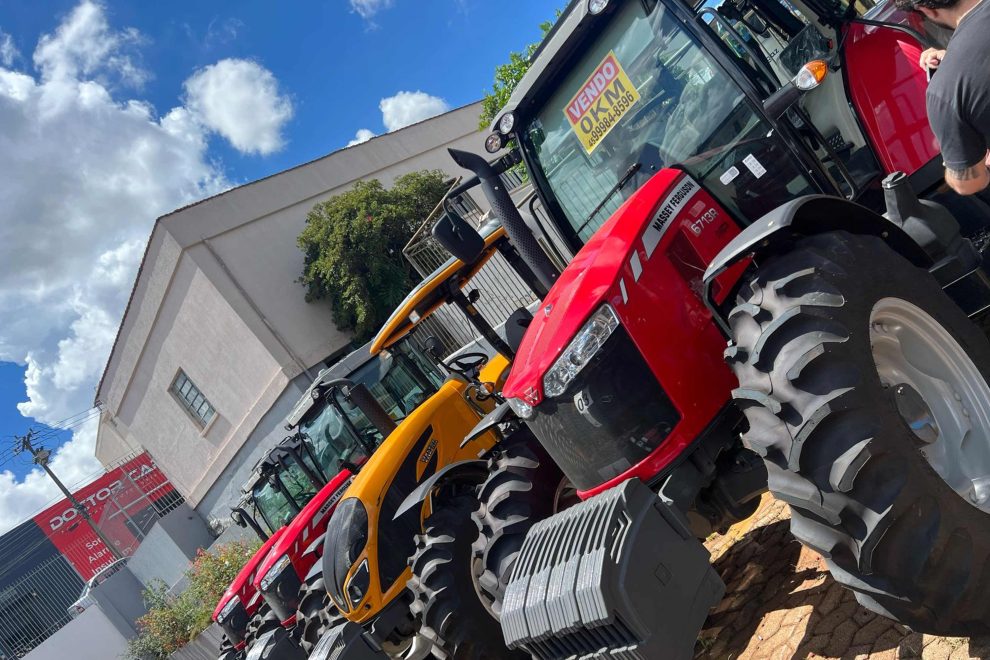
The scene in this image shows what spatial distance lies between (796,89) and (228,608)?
29.9 feet

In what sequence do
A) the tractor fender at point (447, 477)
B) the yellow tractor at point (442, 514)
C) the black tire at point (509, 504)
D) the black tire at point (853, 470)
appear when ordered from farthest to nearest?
the tractor fender at point (447, 477)
the yellow tractor at point (442, 514)
the black tire at point (509, 504)
the black tire at point (853, 470)

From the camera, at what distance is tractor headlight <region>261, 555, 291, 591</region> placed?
848cm

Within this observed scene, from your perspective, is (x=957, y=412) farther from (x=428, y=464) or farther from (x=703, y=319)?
(x=428, y=464)

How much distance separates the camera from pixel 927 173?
405 centimetres

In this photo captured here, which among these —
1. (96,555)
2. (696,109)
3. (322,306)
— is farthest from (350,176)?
(696,109)

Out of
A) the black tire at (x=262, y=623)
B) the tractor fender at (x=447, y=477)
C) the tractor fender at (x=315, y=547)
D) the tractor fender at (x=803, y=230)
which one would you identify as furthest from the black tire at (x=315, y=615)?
the tractor fender at (x=803, y=230)

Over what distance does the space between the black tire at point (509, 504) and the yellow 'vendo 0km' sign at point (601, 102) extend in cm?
170

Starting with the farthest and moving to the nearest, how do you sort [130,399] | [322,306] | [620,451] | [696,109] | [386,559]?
[130,399] < [322,306] < [386,559] < [696,109] < [620,451]

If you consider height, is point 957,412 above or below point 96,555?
below

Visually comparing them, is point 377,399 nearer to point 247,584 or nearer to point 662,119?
point 247,584

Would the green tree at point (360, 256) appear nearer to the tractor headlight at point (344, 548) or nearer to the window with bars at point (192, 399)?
the window with bars at point (192, 399)

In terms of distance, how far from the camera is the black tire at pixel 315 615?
6.82 meters

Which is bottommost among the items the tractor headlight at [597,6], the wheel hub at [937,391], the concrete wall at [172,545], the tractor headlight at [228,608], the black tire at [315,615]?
the wheel hub at [937,391]

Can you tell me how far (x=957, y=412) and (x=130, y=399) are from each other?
27.0 m
